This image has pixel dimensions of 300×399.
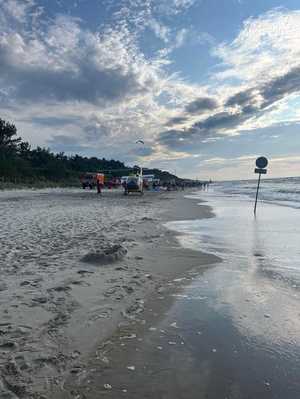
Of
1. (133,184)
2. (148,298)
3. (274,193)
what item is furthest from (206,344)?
(274,193)

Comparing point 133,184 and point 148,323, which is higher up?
point 133,184

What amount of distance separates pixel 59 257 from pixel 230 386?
15.9 feet

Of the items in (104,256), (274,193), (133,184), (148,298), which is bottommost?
(148,298)

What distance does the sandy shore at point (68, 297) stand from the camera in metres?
3.02

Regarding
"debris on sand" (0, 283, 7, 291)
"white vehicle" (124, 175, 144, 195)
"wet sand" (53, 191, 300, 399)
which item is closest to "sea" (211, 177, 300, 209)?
"white vehicle" (124, 175, 144, 195)

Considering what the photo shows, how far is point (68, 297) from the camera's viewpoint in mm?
4836

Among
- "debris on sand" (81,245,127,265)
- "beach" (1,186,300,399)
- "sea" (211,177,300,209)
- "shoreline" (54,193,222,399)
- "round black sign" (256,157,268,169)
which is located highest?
"round black sign" (256,157,268,169)

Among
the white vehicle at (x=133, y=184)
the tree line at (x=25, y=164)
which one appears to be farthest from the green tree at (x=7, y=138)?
the white vehicle at (x=133, y=184)

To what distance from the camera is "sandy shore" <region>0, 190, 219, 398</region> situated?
3020mm

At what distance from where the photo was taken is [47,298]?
15.4 feet

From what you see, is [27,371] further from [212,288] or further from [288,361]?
[212,288]

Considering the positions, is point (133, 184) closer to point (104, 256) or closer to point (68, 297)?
point (104, 256)

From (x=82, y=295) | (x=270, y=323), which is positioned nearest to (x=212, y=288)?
(x=270, y=323)

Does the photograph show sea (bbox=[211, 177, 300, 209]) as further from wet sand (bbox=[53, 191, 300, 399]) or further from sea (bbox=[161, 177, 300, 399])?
wet sand (bbox=[53, 191, 300, 399])
